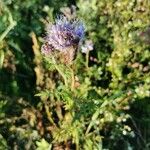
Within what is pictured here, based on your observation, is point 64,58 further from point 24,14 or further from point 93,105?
point 24,14

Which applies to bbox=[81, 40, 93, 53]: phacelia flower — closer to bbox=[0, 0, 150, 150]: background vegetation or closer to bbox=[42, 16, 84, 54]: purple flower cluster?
bbox=[0, 0, 150, 150]: background vegetation

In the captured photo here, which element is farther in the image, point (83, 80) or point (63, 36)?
point (83, 80)

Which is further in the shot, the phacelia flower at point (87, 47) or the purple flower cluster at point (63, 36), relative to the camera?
the phacelia flower at point (87, 47)

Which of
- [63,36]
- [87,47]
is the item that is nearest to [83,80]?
[87,47]

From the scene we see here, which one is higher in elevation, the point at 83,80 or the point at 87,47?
the point at 87,47

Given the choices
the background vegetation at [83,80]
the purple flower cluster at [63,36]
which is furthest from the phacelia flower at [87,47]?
the purple flower cluster at [63,36]

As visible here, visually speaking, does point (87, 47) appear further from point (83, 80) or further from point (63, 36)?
point (63, 36)

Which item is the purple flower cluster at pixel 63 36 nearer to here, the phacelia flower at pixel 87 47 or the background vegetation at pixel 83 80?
the background vegetation at pixel 83 80
